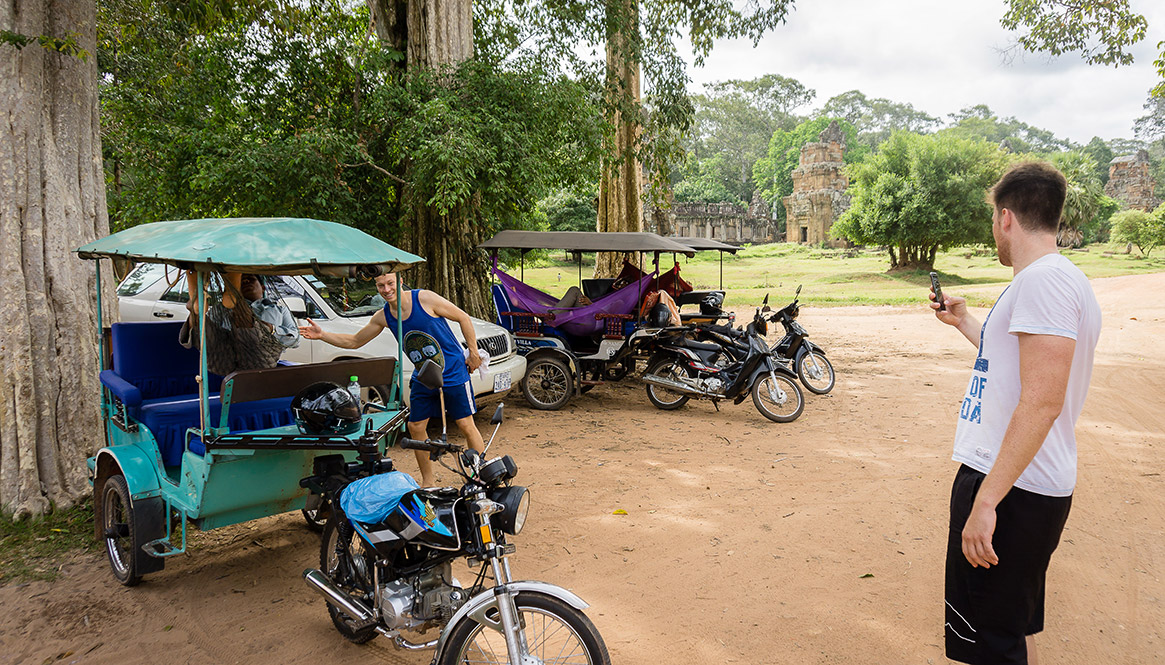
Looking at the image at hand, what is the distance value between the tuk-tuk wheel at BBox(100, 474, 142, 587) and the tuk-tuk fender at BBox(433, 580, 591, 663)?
2.31 meters

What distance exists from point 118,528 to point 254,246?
208 cm

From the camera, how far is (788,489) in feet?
19.0

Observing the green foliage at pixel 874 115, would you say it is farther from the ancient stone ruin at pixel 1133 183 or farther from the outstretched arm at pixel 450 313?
the outstretched arm at pixel 450 313

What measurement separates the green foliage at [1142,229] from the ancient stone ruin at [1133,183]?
469 inches

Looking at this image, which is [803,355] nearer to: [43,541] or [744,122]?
[43,541]

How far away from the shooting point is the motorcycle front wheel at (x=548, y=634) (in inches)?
104

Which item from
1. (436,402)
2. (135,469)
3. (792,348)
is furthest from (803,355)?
(135,469)

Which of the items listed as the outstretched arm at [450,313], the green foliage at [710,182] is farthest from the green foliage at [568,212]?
the outstretched arm at [450,313]

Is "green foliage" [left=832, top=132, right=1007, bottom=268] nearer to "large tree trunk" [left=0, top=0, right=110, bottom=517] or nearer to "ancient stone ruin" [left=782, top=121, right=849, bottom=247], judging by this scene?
"ancient stone ruin" [left=782, top=121, right=849, bottom=247]

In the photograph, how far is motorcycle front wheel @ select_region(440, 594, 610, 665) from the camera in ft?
8.68

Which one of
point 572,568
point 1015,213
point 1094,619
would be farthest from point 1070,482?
point 572,568

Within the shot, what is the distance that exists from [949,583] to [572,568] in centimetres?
238

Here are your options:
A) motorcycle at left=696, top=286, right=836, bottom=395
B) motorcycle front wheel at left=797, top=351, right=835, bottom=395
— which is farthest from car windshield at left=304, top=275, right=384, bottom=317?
motorcycle front wheel at left=797, top=351, right=835, bottom=395

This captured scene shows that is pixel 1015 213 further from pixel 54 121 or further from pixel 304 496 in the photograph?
pixel 54 121
